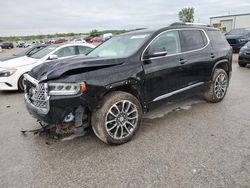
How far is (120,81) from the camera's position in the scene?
11.4 ft

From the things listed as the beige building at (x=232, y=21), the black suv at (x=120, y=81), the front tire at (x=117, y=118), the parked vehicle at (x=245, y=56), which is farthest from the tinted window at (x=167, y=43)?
the beige building at (x=232, y=21)

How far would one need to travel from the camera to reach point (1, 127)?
455cm

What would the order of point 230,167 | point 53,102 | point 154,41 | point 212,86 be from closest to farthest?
1. point 230,167
2. point 53,102
3. point 154,41
4. point 212,86

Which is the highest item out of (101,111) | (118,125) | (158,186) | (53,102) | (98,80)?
(98,80)

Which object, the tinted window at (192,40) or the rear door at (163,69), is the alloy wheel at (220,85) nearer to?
the tinted window at (192,40)

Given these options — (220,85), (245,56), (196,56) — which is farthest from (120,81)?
(245,56)

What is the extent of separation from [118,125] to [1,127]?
2.55 meters

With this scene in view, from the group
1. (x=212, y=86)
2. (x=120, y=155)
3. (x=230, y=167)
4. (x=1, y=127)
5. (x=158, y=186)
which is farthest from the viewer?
(x=212, y=86)

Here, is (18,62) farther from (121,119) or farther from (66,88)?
(121,119)

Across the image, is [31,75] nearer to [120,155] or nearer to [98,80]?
[98,80]

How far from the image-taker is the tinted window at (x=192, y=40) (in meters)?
4.59

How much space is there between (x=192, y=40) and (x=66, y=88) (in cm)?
294

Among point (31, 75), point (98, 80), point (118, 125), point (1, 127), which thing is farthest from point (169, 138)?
point (1, 127)

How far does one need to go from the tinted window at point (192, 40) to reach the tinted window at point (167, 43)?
0.18 metres
